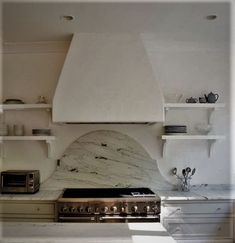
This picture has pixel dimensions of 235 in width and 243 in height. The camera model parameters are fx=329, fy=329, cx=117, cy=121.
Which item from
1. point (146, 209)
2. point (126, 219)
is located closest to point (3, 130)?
point (126, 219)

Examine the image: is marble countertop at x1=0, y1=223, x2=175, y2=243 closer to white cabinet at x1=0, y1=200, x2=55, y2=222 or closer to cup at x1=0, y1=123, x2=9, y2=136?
white cabinet at x1=0, y1=200, x2=55, y2=222

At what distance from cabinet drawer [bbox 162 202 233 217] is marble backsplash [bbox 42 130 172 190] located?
52cm

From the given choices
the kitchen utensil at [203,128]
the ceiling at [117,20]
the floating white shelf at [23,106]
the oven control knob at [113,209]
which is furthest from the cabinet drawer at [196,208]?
the ceiling at [117,20]

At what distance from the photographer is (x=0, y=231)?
79.1 inches

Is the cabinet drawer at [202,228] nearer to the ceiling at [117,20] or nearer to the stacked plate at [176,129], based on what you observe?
the stacked plate at [176,129]

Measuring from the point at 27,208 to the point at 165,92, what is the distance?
2050 millimetres

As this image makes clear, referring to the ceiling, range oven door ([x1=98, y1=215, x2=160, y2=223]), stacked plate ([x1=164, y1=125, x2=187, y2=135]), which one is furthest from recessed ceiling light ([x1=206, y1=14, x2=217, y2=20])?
range oven door ([x1=98, y1=215, x2=160, y2=223])

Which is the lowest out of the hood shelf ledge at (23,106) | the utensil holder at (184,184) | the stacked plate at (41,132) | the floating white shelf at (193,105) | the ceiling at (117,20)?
the utensil holder at (184,184)

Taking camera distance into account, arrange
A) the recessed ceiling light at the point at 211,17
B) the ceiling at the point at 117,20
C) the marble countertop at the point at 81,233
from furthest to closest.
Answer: the recessed ceiling light at the point at 211,17 < the ceiling at the point at 117,20 < the marble countertop at the point at 81,233

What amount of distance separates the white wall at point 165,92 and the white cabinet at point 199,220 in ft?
1.99

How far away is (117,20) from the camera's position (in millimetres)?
3162

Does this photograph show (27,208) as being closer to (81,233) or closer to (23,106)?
(23,106)

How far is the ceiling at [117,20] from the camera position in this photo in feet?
9.28

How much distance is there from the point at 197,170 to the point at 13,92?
7.98ft
